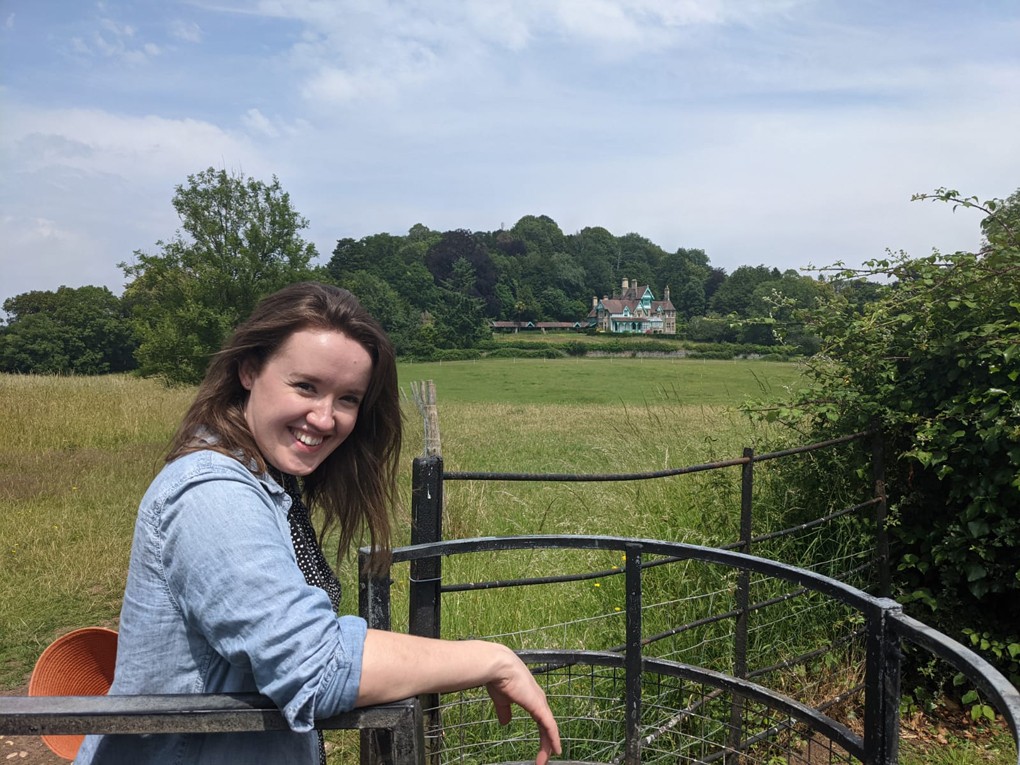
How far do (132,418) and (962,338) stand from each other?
12.8 metres

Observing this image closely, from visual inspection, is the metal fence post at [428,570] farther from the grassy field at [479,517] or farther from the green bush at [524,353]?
the green bush at [524,353]

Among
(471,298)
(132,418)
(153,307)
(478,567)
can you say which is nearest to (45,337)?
(153,307)

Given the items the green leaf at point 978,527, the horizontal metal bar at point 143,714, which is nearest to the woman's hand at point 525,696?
the horizontal metal bar at point 143,714

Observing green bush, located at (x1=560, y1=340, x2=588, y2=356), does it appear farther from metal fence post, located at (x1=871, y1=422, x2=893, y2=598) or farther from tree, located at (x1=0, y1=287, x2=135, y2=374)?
metal fence post, located at (x1=871, y1=422, x2=893, y2=598)

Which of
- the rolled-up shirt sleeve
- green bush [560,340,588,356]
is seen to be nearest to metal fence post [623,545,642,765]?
the rolled-up shirt sleeve

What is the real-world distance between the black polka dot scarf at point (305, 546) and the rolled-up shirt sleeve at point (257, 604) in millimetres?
369

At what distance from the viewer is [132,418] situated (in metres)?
13.1

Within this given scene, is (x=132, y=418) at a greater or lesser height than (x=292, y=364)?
lesser

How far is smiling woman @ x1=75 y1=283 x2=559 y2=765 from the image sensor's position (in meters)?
1.07

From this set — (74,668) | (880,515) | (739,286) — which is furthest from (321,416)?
(739,286)

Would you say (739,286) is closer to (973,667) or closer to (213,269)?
(213,269)

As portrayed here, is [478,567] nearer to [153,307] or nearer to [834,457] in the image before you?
[834,457]

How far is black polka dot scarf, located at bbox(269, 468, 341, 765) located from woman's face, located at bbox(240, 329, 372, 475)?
0.08 metres

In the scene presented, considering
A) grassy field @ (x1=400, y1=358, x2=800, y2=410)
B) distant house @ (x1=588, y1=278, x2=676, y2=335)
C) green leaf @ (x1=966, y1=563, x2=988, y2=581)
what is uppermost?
distant house @ (x1=588, y1=278, x2=676, y2=335)
